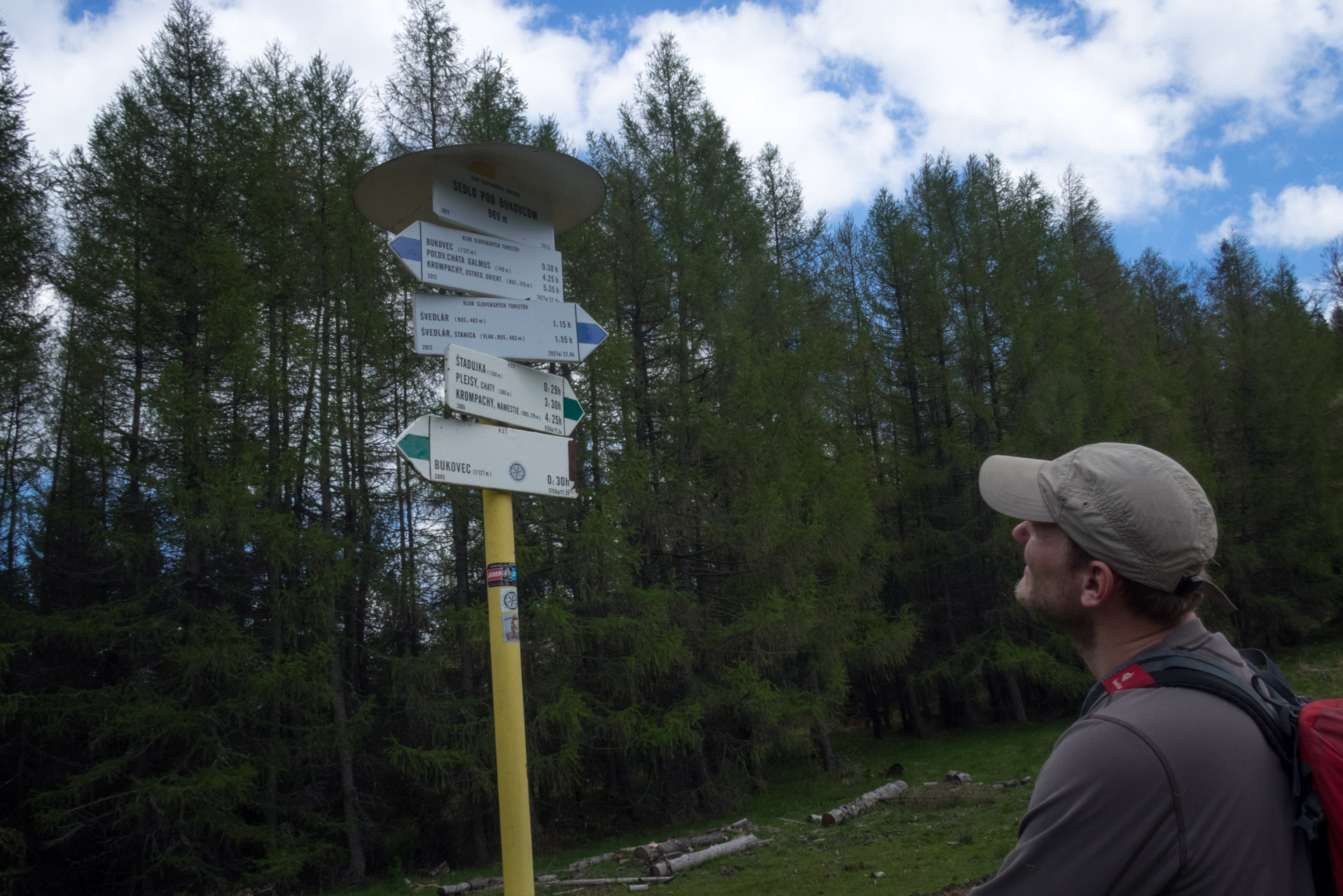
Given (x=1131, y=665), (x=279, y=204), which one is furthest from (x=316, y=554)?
(x=1131, y=665)

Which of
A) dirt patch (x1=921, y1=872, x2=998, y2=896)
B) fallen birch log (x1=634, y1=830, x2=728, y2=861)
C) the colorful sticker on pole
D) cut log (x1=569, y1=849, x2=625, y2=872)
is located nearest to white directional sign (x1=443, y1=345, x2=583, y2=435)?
the colorful sticker on pole

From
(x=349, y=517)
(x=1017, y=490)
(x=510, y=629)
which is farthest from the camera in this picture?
(x=349, y=517)

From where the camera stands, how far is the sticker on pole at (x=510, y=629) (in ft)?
11.9

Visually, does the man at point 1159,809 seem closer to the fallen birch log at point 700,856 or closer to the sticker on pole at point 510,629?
the sticker on pole at point 510,629

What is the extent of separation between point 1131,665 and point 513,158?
3394 millimetres

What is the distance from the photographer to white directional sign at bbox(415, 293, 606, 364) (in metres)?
3.64

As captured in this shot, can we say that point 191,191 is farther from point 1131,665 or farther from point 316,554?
point 1131,665

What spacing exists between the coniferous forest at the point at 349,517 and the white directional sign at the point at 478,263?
897cm

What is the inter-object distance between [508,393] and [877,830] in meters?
9.22

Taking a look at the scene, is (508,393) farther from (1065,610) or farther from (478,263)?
(1065,610)

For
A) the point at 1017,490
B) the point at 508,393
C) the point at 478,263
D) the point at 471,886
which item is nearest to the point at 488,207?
the point at 478,263

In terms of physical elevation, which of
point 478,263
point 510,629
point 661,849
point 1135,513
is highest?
point 478,263

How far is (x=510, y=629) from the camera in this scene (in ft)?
12.0

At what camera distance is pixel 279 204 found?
557 inches
